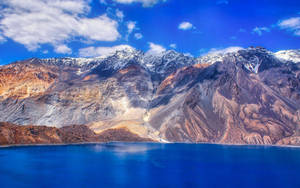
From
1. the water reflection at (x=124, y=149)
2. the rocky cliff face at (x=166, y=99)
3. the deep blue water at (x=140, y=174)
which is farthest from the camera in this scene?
the rocky cliff face at (x=166, y=99)

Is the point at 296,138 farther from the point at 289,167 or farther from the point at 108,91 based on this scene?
the point at 108,91

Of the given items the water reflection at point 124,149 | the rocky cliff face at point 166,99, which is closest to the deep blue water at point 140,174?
the water reflection at point 124,149

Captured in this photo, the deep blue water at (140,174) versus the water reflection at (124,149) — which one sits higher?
the water reflection at (124,149)

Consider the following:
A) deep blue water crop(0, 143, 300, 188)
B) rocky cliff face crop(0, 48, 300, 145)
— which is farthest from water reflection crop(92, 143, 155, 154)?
deep blue water crop(0, 143, 300, 188)

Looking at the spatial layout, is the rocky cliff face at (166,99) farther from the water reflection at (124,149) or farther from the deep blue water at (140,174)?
the deep blue water at (140,174)

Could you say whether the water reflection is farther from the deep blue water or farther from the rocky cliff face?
the deep blue water

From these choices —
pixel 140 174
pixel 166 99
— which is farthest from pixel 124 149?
pixel 166 99

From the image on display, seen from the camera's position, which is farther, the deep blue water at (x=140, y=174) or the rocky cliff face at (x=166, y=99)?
the rocky cliff face at (x=166, y=99)

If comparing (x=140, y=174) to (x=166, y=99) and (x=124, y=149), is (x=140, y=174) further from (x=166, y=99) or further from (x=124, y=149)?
(x=166, y=99)

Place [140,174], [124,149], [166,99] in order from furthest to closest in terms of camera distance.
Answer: [166,99] → [124,149] → [140,174]
